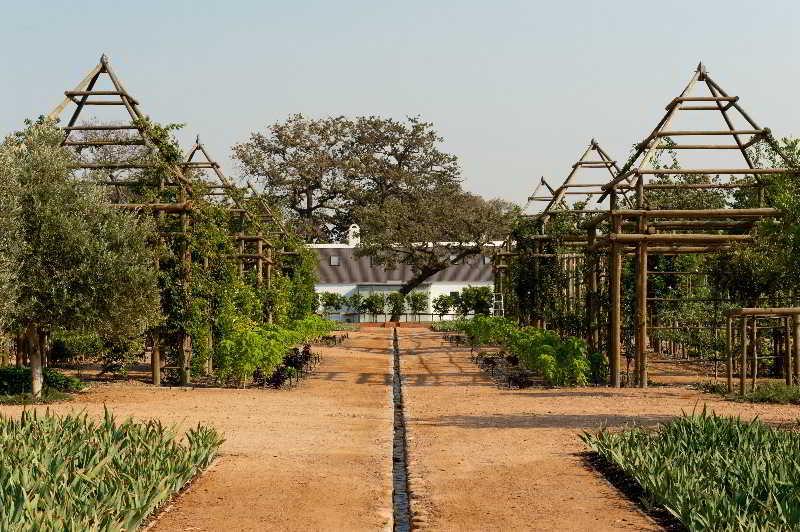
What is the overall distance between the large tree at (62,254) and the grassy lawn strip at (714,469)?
8602 mm

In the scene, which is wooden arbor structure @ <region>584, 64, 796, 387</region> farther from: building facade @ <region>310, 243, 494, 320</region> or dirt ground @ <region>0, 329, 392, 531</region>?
building facade @ <region>310, 243, 494, 320</region>

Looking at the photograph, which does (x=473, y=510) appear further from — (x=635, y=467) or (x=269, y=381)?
(x=269, y=381)

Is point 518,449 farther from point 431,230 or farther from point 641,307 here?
point 431,230

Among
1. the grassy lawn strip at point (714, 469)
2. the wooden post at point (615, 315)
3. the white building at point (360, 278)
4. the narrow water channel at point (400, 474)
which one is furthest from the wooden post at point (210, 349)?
the white building at point (360, 278)

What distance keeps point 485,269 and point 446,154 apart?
727cm

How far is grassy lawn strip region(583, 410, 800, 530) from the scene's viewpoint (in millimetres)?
7844

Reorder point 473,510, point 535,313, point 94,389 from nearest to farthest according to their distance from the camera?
1. point 473,510
2. point 94,389
3. point 535,313

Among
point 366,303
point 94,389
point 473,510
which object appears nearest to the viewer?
point 473,510

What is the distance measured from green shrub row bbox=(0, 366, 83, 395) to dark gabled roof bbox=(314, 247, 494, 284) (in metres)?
46.3

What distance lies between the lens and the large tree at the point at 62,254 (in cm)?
1714

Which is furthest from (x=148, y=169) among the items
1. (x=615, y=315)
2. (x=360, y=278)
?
(x=360, y=278)

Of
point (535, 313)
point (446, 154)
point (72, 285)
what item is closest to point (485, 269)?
point (446, 154)

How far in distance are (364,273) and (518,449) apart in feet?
179

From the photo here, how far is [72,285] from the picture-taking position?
17.5 metres
